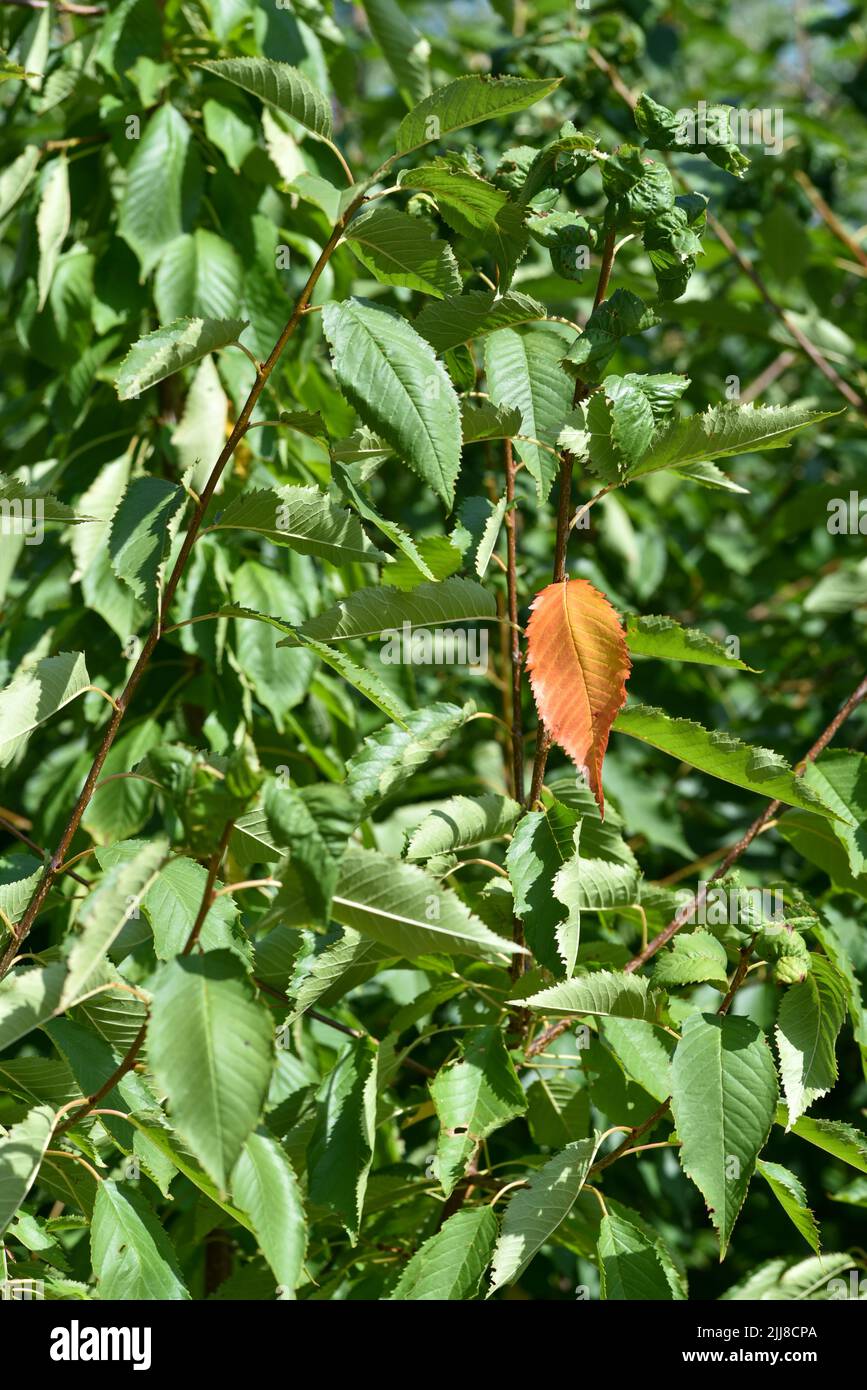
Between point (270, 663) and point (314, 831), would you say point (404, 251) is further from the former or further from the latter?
point (270, 663)

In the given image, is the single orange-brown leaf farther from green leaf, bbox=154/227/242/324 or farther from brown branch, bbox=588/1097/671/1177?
green leaf, bbox=154/227/242/324

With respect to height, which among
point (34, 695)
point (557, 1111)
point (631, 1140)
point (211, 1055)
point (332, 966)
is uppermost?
point (34, 695)

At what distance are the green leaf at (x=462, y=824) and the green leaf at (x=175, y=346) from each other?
462 mm

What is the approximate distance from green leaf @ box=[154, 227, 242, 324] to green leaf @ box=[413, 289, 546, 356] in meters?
0.65

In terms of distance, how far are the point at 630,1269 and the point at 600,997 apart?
240 mm

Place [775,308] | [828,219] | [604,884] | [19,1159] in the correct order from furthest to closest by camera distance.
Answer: [828,219]
[775,308]
[604,884]
[19,1159]

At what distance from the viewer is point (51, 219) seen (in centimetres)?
189

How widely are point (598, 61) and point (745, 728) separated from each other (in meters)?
1.42

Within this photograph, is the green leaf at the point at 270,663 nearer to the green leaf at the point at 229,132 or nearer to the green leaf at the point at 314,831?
the green leaf at the point at 229,132

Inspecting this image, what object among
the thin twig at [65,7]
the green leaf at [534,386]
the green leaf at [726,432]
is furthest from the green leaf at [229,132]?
the green leaf at [726,432]

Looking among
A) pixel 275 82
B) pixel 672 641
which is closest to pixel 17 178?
pixel 275 82

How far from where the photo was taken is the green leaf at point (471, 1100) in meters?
1.17
